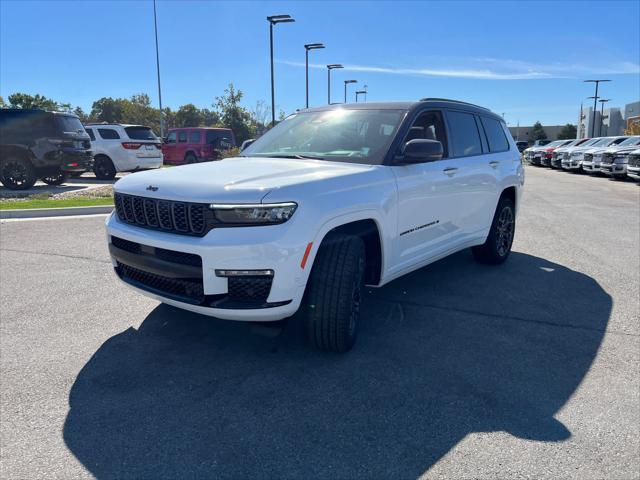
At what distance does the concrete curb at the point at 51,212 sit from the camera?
9.14m

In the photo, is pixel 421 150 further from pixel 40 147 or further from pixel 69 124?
pixel 69 124

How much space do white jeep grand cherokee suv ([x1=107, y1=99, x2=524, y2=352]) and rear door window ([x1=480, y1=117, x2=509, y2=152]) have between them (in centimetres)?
100

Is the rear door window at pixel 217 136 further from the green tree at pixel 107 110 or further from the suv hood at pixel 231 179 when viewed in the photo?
the green tree at pixel 107 110

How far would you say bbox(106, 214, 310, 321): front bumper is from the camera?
2.89 m

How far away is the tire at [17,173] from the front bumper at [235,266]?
1147 cm

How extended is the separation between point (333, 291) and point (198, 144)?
1883 cm

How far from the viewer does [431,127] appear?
463 centimetres

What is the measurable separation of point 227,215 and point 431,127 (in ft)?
8.07

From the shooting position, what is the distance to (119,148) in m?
15.8

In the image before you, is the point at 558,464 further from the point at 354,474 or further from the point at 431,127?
the point at 431,127

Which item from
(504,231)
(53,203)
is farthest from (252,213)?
(53,203)

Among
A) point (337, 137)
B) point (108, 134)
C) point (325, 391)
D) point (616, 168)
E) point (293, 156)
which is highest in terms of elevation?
point (108, 134)

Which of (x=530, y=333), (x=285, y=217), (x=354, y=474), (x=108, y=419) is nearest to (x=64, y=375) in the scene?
(x=108, y=419)

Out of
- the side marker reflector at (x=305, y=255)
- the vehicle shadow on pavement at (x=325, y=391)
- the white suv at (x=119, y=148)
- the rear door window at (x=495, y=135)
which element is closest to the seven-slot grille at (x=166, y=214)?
the side marker reflector at (x=305, y=255)
